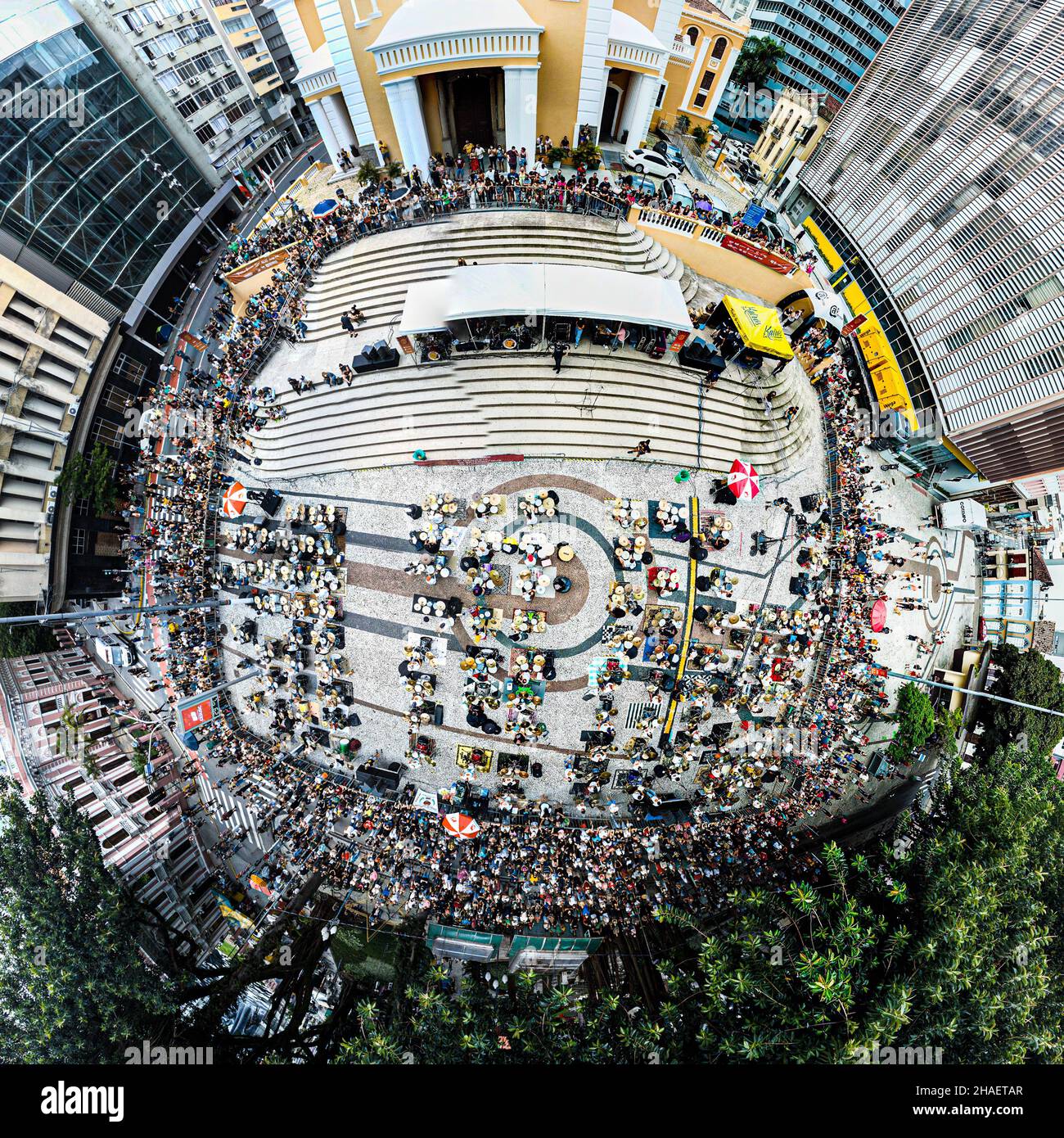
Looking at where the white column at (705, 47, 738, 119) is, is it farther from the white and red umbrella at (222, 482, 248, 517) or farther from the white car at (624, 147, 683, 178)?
the white and red umbrella at (222, 482, 248, 517)

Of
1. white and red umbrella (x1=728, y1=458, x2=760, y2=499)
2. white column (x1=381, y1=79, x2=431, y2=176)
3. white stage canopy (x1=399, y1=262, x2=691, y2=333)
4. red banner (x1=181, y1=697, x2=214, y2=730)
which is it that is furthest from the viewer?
white column (x1=381, y1=79, x2=431, y2=176)

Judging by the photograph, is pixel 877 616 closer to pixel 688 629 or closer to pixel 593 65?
pixel 688 629

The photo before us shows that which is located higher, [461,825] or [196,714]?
[196,714]

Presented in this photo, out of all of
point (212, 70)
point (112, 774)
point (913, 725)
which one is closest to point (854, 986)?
point (913, 725)

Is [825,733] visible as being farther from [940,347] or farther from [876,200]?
[876,200]

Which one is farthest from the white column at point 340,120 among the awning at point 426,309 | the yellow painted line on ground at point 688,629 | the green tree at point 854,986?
the green tree at point 854,986

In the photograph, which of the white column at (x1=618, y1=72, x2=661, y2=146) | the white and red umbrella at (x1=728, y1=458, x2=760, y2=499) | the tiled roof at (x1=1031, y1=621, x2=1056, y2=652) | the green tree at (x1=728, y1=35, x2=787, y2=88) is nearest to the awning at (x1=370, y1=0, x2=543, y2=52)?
the white column at (x1=618, y1=72, x2=661, y2=146)

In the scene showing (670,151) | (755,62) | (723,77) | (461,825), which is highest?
(755,62)
